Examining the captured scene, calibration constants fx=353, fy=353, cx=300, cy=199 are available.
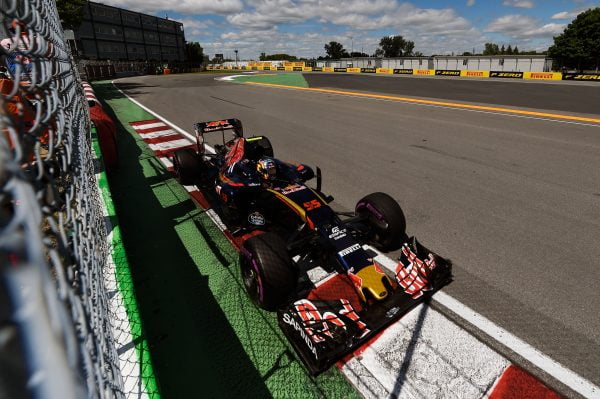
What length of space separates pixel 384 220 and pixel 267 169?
149 cm

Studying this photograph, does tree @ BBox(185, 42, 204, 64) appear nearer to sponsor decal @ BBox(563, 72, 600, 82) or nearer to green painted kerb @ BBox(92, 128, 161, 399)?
sponsor decal @ BBox(563, 72, 600, 82)

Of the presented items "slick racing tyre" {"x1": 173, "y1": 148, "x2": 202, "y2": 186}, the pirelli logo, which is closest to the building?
the pirelli logo

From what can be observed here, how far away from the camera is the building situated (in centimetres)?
5422

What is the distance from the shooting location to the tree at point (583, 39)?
41.8 metres

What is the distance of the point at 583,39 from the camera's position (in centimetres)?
4288

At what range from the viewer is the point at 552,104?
1415cm

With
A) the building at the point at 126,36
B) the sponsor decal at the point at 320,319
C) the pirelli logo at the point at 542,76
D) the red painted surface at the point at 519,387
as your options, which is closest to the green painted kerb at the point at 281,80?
the pirelli logo at the point at 542,76

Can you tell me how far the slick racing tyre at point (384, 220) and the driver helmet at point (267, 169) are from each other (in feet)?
3.62

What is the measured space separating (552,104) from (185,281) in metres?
16.2

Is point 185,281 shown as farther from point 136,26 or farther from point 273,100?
point 136,26

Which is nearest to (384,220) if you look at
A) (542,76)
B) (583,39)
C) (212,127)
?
(212,127)

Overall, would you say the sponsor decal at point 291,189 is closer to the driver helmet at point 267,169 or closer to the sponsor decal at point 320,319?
the driver helmet at point 267,169

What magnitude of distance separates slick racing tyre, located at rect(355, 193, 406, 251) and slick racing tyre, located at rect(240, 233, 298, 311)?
1.19 m

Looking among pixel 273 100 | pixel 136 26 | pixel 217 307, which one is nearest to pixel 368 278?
pixel 217 307
